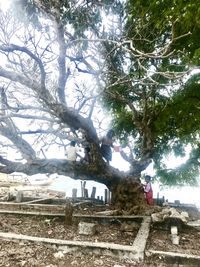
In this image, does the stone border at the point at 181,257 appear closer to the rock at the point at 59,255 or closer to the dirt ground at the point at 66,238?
the dirt ground at the point at 66,238

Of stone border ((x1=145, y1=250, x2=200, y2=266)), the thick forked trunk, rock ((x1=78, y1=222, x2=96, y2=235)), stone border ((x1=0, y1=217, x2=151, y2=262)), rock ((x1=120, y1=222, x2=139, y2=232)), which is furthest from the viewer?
the thick forked trunk

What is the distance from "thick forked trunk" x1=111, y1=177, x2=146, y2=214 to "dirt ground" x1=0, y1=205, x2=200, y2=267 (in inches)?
74.2

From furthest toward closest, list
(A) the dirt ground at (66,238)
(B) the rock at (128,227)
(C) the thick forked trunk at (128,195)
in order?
(C) the thick forked trunk at (128,195) < (B) the rock at (128,227) < (A) the dirt ground at (66,238)

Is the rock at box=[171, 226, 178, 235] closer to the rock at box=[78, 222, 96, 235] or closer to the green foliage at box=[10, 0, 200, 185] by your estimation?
the rock at box=[78, 222, 96, 235]

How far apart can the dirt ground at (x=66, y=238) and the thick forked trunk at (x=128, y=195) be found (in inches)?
74.2

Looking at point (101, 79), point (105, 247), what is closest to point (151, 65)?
point (101, 79)

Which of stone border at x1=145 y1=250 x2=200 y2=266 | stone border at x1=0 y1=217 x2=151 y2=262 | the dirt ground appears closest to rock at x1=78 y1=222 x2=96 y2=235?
the dirt ground

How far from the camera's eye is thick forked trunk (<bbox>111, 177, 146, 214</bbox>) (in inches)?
472

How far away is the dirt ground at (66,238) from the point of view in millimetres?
6512

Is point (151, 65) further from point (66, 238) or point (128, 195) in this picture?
point (66, 238)

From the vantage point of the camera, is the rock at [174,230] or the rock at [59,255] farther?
the rock at [174,230]

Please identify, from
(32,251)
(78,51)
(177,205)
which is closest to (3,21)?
(78,51)

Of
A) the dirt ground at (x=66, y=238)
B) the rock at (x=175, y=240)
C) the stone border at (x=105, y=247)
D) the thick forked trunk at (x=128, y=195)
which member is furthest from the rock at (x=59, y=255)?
the thick forked trunk at (x=128, y=195)

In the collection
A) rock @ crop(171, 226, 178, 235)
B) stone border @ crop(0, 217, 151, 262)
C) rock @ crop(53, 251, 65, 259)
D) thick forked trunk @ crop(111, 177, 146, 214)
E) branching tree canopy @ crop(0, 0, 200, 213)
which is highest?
branching tree canopy @ crop(0, 0, 200, 213)
